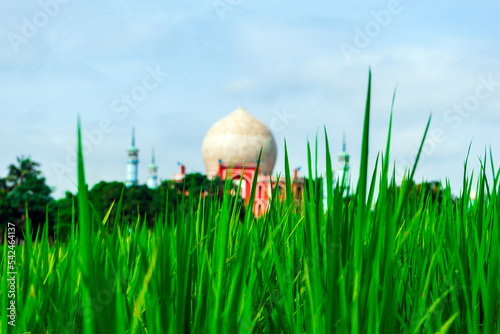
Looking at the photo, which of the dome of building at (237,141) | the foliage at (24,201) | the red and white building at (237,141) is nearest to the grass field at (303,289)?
the foliage at (24,201)

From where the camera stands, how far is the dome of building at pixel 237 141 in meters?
34.3

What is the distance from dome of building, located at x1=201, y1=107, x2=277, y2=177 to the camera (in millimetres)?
34312

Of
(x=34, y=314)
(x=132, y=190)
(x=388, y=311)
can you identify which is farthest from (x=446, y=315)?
(x=132, y=190)

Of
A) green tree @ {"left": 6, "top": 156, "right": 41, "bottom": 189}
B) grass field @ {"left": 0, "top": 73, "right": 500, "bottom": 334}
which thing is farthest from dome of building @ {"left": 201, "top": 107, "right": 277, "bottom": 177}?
grass field @ {"left": 0, "top": 73, "right": 500, "bottom": 334}

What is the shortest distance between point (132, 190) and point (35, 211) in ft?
13.4

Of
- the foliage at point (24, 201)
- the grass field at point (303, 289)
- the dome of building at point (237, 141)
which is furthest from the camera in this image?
the dome of building at point (237, 141)

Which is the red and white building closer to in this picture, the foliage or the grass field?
the foliage

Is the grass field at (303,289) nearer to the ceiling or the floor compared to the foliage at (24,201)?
nearer to the floor

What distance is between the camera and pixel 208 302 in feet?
2.93

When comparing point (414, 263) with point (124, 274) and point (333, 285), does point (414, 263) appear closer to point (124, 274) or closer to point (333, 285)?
point (333, 285)

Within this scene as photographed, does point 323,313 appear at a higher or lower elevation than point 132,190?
lower

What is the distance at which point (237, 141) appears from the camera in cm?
3422

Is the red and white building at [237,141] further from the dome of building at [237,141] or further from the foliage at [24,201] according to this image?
the foliage at [24,201]

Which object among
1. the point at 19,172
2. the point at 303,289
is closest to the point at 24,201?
the point at 19,172
